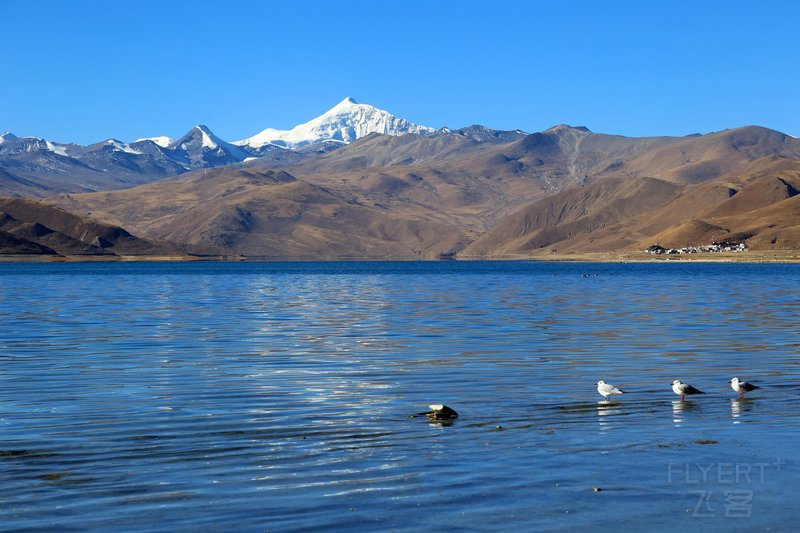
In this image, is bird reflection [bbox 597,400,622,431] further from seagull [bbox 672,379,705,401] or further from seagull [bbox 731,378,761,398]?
seagull [bbox 731,378,761,398]

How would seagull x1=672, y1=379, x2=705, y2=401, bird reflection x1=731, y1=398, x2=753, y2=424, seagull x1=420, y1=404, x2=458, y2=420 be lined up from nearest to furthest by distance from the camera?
seagull x1=420, y1=404, x2=458, y2=420 → bird reflection x1=731, y1=398, x2=753, y2=424 → seagull x1=672, y1=379, x2=705, y2=401

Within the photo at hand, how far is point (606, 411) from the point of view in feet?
92.3

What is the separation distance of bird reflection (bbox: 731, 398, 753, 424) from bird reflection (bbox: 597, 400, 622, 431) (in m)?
2.98

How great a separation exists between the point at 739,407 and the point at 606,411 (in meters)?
3.76

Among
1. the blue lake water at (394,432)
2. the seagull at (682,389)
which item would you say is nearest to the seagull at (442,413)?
the blue lake water at (394,432)

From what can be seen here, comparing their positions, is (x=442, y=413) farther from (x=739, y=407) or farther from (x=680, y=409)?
(x=739, y=407)

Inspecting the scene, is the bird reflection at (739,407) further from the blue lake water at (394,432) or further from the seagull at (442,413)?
the seagull at (442,413)

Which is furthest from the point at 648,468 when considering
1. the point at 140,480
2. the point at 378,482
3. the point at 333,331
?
the point at 333,331

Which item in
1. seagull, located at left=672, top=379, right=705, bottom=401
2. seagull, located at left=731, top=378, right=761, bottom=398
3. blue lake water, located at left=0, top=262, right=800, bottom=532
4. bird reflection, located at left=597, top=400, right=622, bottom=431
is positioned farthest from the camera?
seagull, located at left=731, top=378, right=761, bottom=398

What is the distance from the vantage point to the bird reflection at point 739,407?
26.9m

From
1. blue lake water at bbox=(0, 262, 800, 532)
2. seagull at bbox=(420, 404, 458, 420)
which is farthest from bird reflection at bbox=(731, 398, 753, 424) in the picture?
seagull at bbox=(420, 404, 458, 420)

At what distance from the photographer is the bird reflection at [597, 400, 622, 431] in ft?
85.0

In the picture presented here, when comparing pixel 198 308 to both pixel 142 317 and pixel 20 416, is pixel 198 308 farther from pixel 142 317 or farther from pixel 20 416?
pixel 20 416

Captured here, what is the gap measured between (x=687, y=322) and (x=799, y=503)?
155 feet
